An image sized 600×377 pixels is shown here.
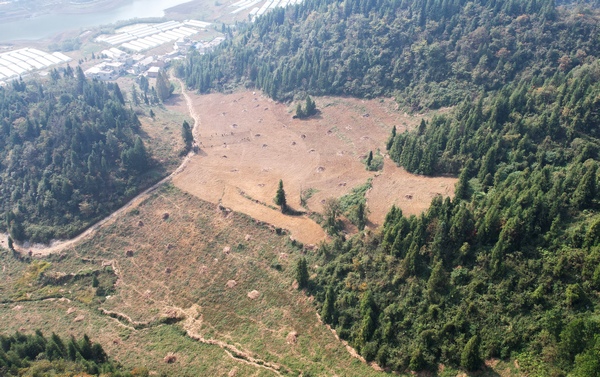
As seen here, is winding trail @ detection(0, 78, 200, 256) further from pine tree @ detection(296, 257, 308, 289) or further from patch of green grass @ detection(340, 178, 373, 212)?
pine tree @ detection(296, 257, 308, 289)

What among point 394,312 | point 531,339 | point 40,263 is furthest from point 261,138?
point 531,339

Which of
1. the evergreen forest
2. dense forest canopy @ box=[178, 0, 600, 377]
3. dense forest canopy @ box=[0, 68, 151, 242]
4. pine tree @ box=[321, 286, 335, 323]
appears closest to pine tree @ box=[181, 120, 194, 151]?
dense forest canopy @ box=[0, 68, 151, 242]

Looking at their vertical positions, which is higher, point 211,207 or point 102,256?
point 211,207

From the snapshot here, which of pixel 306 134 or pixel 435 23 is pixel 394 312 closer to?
pixel 306 134

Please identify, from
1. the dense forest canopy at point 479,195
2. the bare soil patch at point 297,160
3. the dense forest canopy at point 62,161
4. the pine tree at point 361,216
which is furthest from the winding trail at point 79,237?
the pine tree at point 361,216

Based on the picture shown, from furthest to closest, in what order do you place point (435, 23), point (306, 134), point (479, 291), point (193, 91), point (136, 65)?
point (136, 65) < point (193, 91) < point (435, 23) < point (306, 134) < point (479, 291)

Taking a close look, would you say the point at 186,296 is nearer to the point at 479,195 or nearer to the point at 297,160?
the point at 297,160

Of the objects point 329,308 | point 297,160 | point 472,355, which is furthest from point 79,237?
point 472,355
